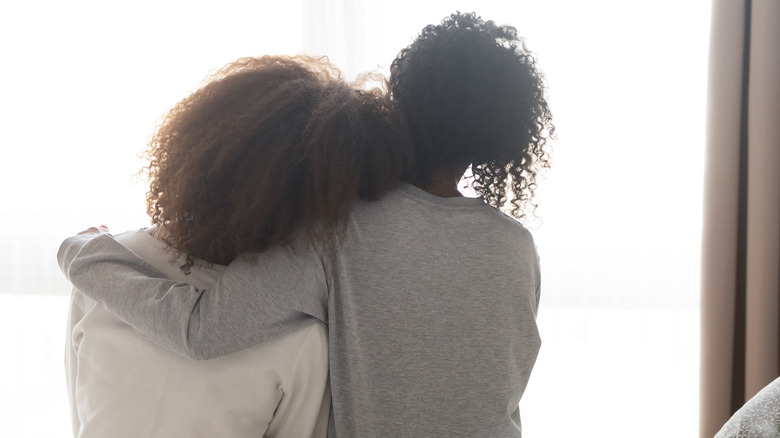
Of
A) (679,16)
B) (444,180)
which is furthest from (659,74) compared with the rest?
(444,180)

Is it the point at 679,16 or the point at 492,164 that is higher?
the point at 679,16

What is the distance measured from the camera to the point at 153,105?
7.15 ft

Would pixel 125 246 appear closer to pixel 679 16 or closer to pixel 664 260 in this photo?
pixel 664 260

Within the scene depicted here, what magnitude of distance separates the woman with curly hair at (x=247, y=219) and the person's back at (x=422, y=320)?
0.04m

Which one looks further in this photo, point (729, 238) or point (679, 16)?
point (679, 16)

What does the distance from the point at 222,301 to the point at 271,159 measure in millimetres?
203

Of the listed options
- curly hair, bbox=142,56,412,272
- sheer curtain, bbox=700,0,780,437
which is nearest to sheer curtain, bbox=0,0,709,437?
sheer curtain, bbox=700,0,780,437

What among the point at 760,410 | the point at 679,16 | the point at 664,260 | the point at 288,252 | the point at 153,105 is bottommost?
the point at 664,260

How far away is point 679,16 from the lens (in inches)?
82.0

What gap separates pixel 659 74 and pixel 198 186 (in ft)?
5.10

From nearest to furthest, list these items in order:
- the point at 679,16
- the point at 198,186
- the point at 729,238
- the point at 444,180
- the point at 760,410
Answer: the point at 760,410 → the point at 198,186 → the point at 444,180 → the point at 729,238 → the point at 679,16

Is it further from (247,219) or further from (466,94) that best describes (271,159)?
(466,94)

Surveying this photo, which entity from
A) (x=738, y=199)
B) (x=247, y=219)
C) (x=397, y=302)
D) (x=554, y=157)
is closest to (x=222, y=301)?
(x=247, y=219)

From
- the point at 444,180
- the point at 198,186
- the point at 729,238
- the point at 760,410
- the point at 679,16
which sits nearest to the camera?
the point at 760,410
